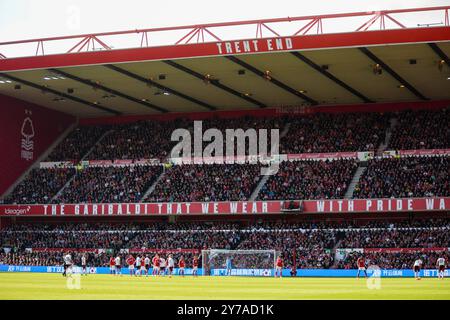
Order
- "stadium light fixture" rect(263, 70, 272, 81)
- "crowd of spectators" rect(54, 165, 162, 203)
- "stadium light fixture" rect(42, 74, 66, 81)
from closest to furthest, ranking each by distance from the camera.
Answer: "stadium light fixture" rect(263, 70, 272, 81)
"stadium light fixture" rect(42, 74, 66, 81)
"crowd of spectators" rect(54, 165, 162, 203)

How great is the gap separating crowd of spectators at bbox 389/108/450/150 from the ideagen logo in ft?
28.3

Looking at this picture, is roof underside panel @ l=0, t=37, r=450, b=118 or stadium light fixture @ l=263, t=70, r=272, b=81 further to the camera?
stadium light fixture @ l=263, t=70, r=272, b=81

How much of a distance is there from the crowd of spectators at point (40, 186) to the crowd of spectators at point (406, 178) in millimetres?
23329

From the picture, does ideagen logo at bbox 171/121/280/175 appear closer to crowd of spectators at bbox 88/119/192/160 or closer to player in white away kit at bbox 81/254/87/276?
crowd of spectators at bbox 88/119/192/160

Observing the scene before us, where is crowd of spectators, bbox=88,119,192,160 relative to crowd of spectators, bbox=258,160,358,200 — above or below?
above

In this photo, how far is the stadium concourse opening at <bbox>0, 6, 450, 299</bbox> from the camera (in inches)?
1800

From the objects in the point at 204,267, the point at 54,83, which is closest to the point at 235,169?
the point at 204,267

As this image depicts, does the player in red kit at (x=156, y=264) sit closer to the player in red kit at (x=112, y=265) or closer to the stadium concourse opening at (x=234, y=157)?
the stadium concourse opening at (x=234, y=157)

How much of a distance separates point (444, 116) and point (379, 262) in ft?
45.4

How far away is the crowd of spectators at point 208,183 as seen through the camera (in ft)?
181

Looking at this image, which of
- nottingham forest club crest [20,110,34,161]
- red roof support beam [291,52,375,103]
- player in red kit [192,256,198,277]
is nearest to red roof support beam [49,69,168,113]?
nottingham forest club crest [20,110,34,161]

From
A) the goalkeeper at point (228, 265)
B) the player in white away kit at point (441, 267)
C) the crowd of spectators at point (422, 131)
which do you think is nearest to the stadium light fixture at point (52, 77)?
the goalkeeper at point (228, 265)

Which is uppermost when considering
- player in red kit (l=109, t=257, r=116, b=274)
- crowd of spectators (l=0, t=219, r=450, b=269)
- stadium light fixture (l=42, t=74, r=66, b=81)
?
stadium light fixture (l=42, t=74, r=66, b=81)

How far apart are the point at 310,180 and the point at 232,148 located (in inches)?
302
